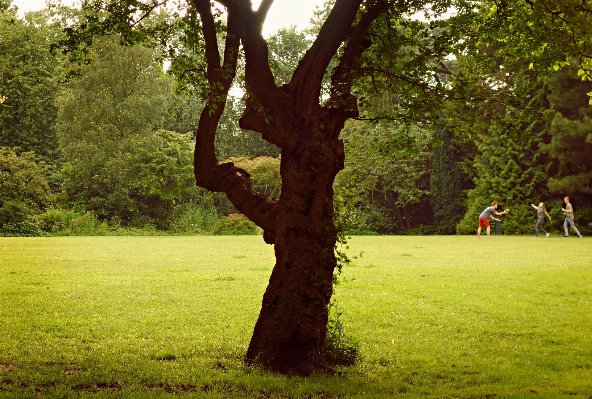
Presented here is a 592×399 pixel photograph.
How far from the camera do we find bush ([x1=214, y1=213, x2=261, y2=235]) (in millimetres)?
38500

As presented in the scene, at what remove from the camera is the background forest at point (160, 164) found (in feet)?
113

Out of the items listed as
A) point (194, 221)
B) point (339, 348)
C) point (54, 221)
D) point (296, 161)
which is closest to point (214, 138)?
point (296, 161)

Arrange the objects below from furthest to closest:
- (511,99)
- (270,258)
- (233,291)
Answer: (270,258) < (233,291) < (511,99)

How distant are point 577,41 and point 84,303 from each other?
8.61 m

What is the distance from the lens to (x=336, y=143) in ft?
21.5

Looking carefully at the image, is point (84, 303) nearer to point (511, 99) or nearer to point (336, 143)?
point (336, 143)

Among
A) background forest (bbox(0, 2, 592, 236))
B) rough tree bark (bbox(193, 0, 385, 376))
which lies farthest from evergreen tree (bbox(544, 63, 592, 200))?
rough tree bark (bbox(193, 0, 385, 376))

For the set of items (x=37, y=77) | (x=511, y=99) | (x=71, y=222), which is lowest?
(x=71, y=222)

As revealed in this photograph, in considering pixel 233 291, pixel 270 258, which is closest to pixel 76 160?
pixel 270 258

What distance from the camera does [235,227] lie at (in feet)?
128

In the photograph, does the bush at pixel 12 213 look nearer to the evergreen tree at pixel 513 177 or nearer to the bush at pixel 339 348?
the evergreen tree at pixel 513 177

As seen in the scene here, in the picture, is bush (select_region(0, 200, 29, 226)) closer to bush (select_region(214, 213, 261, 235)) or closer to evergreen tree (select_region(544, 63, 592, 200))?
bush (select_region(214, 213, 261, 235))

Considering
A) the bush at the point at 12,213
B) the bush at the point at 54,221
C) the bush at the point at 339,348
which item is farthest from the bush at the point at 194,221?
the bush at the point at 339,348

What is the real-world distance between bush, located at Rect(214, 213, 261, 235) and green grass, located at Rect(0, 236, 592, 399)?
2264cm
